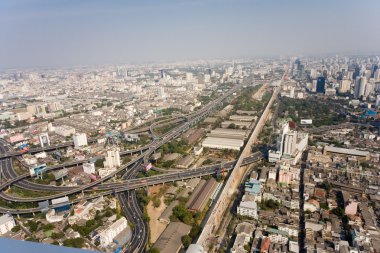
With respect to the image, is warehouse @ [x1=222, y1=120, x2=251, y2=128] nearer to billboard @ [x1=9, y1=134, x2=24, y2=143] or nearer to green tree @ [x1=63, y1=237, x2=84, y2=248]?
green tree @ [x1=63, y1=237, x2=84, y2=248]

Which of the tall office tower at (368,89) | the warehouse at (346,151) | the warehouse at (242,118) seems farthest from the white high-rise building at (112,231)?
the tall office tower at (368,89)

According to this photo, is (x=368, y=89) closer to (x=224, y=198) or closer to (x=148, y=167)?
(x=224, y=198)

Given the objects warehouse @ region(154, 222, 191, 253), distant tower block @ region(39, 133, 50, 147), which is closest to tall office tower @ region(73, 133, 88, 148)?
distant tower block @ region(39, 133, 50, 147)

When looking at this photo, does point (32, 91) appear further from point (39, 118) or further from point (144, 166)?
point (144, 166)

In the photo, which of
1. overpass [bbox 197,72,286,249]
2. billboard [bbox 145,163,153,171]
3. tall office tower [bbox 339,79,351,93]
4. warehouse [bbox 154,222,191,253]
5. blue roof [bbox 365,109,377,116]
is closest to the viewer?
warehouse [bbox 154,222,191,253]

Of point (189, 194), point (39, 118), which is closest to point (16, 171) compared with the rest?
point (189, 194)

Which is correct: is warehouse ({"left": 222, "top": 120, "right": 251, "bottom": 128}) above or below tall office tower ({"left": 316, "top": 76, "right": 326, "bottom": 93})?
below

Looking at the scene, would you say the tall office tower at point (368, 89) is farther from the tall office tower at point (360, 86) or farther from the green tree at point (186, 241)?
the green tree at point (186, 241)
